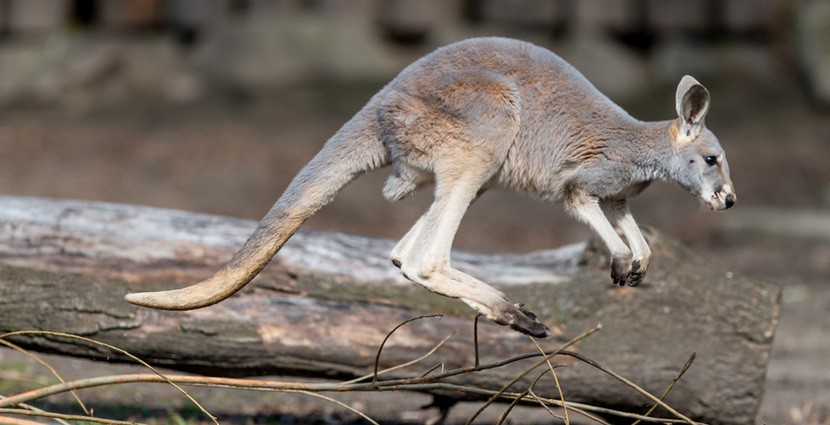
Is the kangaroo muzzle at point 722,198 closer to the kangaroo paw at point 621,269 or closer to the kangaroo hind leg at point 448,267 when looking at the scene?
the kangaroo paw at point 621,269

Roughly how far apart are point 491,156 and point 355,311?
54.6 inches

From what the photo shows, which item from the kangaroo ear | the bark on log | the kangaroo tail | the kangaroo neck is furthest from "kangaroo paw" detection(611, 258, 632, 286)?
the bark on log

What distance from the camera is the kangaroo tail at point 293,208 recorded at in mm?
3449

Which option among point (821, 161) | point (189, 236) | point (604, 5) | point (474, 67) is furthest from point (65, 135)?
point (474, 67)

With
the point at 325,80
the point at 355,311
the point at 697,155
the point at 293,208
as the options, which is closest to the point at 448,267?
the point at 293,208

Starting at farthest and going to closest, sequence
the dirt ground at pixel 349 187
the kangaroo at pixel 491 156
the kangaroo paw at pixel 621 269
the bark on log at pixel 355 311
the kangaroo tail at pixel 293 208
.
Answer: the dirt ground at pixel 349 187, the bark on log at pixel 355 311, the kangaroo paw at pixel 621 269, the kangaroo at pixel 491 156, the kangaroo tail at pixel 293 208

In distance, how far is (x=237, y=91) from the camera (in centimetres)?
1229

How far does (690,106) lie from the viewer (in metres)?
3.60

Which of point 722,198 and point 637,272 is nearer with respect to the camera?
point 722,198

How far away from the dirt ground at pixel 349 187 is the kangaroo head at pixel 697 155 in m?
4.70

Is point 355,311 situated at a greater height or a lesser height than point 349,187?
greater

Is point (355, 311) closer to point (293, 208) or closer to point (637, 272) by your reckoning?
point (293, 208)

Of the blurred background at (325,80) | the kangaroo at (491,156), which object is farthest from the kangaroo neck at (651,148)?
the blurred background at (325,80)

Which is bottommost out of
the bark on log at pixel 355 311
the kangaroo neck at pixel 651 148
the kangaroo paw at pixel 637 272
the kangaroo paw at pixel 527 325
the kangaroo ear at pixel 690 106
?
the bark on log at pixel 355 311
